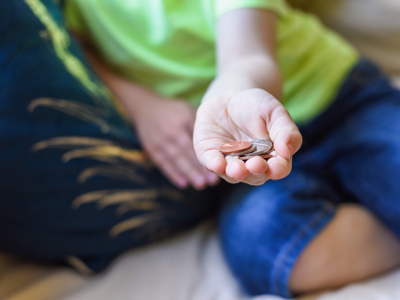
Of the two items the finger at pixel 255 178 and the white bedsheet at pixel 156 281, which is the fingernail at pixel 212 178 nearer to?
the white bedsheet at pixel 156 281

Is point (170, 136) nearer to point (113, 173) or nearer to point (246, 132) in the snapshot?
point (113, 173)

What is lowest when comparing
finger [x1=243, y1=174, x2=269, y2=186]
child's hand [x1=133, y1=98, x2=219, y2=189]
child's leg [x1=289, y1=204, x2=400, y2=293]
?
child's leg [x1=289, y1=204, x2=400, y2=293]

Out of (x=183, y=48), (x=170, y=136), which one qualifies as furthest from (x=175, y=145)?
(x=183, y=48)

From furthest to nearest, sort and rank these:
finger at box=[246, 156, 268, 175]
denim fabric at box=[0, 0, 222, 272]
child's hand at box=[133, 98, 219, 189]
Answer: child's hand at box=[133, 98, 219, 189] → denim fabric at box=[0, 0, 222, 272] → finger at box=[246, 156, 268, 175]

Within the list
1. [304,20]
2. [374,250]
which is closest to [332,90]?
[304,20]

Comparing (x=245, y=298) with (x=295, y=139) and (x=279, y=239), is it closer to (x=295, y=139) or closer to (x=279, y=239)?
(x=279, y=239)

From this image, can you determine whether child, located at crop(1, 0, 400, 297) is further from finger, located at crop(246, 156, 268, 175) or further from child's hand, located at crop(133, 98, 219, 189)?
finger, located at crop(246, 156, 268, 175)

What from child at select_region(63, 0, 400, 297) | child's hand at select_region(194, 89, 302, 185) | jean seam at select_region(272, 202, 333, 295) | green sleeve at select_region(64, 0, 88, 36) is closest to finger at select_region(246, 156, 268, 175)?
child's hand at select_region(194, 89, 302, 185)
